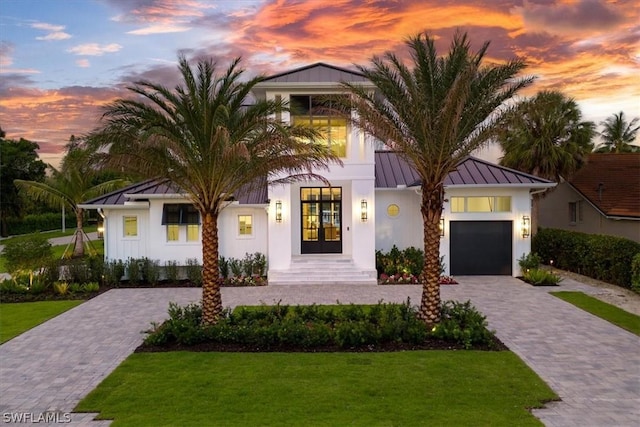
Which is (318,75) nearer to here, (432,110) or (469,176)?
(432,110)

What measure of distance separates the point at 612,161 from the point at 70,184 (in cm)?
2902

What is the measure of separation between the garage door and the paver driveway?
2.00 m

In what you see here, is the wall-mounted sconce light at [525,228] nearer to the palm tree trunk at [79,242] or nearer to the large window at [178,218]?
the large window at [178,218]

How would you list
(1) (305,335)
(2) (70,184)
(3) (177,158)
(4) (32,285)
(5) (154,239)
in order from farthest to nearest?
(2) (70,184), (5) (154,239), (4) (32,285), (3) (177,158), (1) (305,335)

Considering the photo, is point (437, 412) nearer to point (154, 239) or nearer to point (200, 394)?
point (200, 394)

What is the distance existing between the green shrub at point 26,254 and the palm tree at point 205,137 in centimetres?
802

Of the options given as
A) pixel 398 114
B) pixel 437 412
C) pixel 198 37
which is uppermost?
pixel 198 37

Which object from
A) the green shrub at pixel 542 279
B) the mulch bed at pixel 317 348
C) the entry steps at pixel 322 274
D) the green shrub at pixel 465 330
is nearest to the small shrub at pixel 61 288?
the entry steps at pixel 322 274

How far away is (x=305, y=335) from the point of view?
29.2 ft

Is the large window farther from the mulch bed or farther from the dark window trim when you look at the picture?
the mulch bed

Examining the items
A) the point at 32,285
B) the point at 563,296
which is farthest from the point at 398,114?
the point at 32,285

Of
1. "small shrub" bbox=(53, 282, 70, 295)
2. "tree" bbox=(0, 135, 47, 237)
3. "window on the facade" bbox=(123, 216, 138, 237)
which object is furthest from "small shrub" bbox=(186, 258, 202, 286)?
"tree" bbox=(0, 135, 47, 237)

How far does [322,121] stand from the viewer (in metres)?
16.4

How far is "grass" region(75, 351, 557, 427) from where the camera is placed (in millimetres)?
6000
